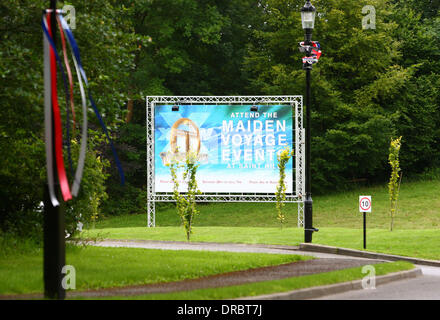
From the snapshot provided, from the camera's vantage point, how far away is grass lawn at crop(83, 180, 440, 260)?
2403 centimetres

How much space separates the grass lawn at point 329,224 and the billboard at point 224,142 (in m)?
2.17

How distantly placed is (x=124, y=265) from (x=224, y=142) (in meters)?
18.2

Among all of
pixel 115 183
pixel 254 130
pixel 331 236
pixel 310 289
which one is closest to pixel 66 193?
pixel 310 289

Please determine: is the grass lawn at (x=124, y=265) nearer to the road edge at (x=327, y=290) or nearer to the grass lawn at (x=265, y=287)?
the grass lawn at (x=265, y=287)

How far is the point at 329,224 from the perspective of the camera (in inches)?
1540

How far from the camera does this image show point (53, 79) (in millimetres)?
10930

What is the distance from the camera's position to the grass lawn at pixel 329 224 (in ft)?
78.8

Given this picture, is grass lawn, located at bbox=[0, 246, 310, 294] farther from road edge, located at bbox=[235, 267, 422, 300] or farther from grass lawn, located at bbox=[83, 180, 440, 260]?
grass lawn, located at bbox=[83, 180, 440, 260]

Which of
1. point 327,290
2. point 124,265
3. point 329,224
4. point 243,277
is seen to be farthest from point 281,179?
point 327,290

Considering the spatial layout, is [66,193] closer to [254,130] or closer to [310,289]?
[310,289]

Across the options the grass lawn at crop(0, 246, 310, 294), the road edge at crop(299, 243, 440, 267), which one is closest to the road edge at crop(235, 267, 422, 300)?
the grass lawn at crop(0, 246, 310, 294)

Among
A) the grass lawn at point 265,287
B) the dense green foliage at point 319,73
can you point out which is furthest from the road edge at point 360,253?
the dense green foliage at point 319,73

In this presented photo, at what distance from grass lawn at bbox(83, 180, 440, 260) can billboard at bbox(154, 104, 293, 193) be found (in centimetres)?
217

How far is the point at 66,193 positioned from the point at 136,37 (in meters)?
8.58
